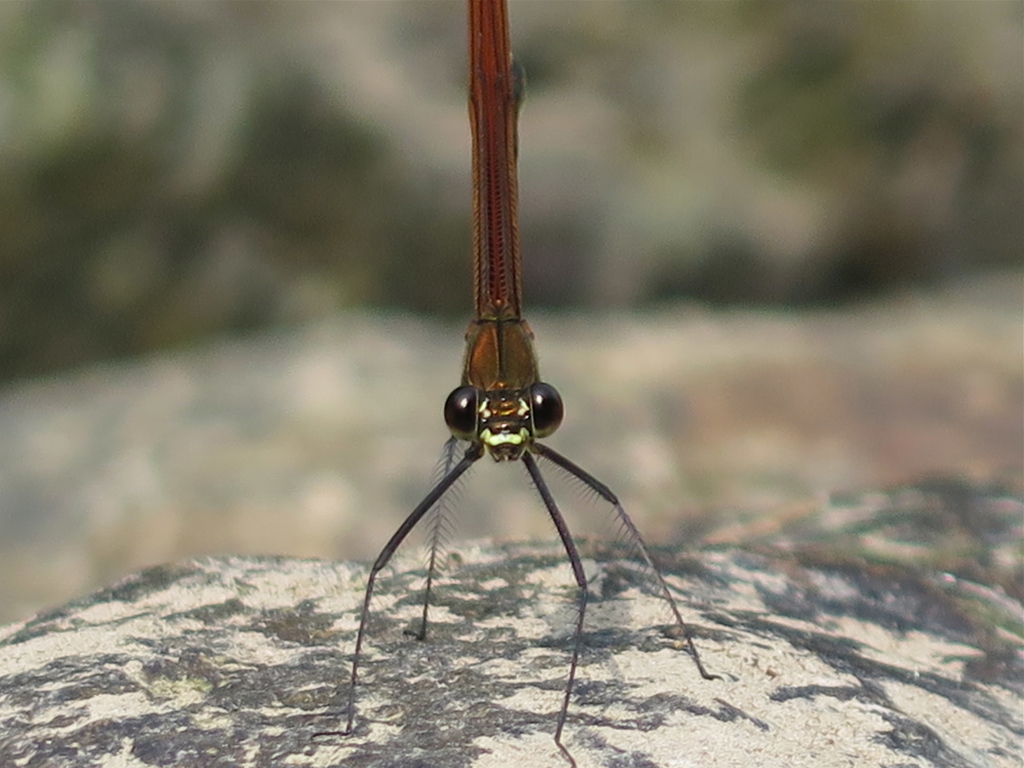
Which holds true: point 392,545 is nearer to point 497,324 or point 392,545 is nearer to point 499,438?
point 499,438

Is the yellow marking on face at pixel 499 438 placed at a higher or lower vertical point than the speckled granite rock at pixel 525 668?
higher

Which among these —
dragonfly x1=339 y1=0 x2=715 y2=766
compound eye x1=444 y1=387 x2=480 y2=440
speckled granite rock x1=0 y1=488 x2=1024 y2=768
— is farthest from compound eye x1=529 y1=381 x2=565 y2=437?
speckled granite rock x1=0 y1=488 x2=1024 y2=768

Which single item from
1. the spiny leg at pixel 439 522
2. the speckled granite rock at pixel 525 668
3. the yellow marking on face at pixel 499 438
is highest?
the yellow marking on face at pixel 499 438

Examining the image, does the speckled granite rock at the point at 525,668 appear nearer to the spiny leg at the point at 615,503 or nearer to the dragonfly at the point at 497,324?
the spiny leg at the point at 615,503

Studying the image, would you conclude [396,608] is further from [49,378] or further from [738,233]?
[738,233]

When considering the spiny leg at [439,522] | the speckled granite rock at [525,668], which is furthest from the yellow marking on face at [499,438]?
the speckled granite rock at [525,668]

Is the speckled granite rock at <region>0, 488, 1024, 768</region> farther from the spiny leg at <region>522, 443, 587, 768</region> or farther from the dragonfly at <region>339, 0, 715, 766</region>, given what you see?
the dragonfly at <region>339, 0, 715, 766</region>
